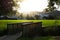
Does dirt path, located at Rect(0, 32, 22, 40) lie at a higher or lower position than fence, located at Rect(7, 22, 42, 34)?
lower

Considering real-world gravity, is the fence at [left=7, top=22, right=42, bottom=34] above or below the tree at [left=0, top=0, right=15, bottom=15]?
below

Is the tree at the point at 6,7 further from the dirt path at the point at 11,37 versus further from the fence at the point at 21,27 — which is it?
the dirt path at the point at 11,37

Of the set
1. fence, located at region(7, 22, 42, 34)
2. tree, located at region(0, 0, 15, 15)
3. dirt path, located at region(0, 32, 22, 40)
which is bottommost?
dirt path, located at region(0, 32, 22, 40)

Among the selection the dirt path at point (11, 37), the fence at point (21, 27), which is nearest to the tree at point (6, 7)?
the fence at point (21, 27)

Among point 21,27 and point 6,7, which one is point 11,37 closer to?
point 21,27

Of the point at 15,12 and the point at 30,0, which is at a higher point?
the point at 30,0

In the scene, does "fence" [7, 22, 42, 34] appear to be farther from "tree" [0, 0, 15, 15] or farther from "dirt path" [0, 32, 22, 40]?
"tree" [0, 0, 15, 15]

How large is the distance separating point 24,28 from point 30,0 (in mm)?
521

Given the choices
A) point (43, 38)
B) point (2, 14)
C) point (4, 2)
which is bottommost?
point (43, 38)

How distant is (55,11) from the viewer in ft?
9.51

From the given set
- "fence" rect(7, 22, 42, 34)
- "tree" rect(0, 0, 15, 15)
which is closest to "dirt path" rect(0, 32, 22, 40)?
"fence" rect(7, 22, 42, 34)

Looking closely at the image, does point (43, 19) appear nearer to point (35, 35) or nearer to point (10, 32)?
point (35, 35)

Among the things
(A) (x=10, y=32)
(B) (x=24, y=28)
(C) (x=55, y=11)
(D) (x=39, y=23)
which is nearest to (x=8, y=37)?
(A) (x=10, y=32)

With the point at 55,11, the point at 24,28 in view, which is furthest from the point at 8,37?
the point at 55,11
